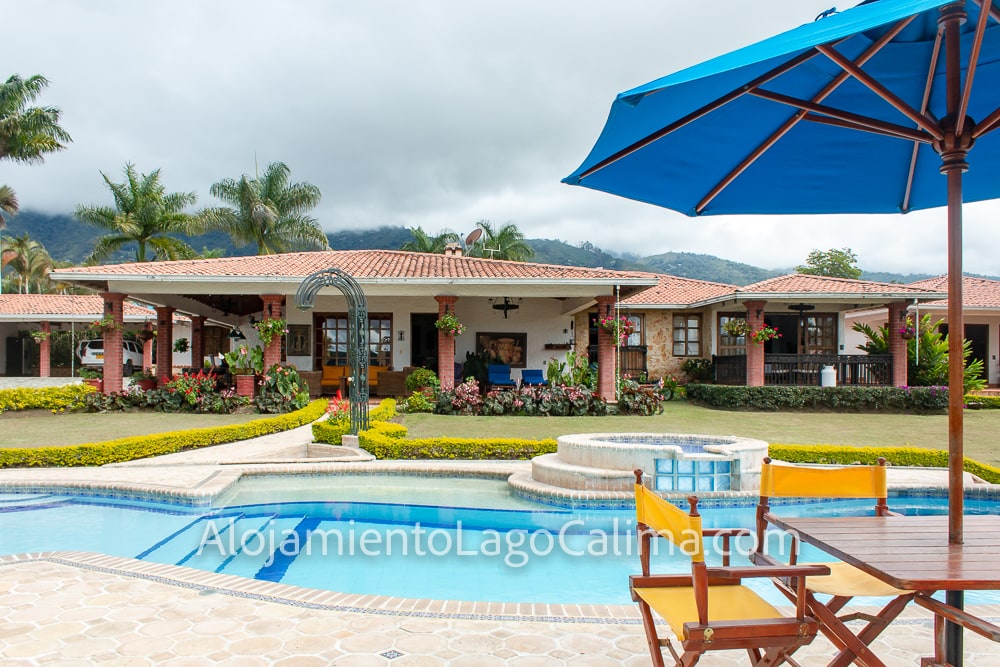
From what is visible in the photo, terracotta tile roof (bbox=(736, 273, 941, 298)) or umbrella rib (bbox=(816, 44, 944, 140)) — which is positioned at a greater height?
terracotta tile roof (bbox=(736, 273, 941, 298))

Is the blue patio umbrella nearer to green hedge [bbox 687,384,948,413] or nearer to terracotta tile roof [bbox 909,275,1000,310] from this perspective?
green hedge [bbox 687,384,948,413]

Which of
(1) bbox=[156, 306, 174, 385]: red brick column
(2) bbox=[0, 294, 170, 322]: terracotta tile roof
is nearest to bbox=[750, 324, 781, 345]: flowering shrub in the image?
(1) bbox=[156, 306, 174, 385]: red brick column

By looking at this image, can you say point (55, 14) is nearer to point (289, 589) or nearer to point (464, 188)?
point (289, 589)

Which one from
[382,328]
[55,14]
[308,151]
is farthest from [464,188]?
[382,328]

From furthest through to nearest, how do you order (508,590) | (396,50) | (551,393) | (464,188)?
1. (464,188)
2. (396,50)
3. (551,393)
4. (508,590)

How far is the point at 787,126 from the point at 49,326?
33.1m

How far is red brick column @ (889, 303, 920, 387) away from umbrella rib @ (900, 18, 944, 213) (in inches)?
614

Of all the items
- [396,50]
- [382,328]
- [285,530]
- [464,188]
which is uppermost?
[464,188]

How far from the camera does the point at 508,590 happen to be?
4.88 m

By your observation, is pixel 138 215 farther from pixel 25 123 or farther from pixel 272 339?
pixel 272 339

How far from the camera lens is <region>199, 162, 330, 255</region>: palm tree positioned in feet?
110

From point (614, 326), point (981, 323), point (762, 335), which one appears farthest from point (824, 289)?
point (981, 323)

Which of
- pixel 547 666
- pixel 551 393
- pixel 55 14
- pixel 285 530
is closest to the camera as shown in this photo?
pixel 547 666

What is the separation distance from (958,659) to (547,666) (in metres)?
1.67
